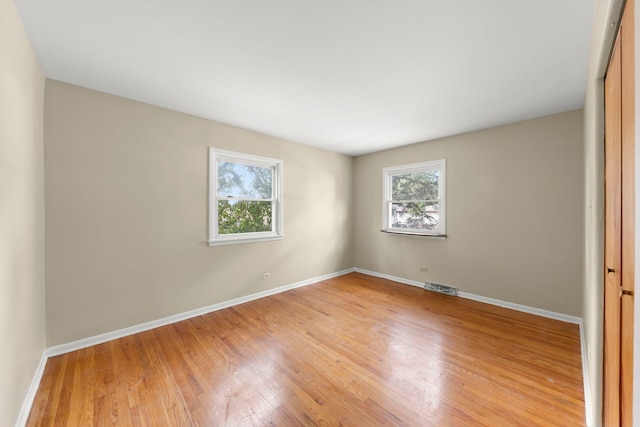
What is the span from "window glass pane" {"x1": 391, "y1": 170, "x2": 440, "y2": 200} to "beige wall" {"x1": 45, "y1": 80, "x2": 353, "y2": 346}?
95.4 inches

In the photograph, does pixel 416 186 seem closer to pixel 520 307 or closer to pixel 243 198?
pixel 520 307

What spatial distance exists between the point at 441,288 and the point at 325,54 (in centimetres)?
366

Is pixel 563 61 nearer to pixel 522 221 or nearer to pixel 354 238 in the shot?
pixel 522 221

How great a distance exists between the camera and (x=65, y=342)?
234cm

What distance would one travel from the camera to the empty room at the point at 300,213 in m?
1.50

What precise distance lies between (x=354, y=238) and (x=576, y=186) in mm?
3411

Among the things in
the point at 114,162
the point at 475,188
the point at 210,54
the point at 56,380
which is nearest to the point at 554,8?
the point at 210,54

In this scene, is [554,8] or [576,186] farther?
[576,186]

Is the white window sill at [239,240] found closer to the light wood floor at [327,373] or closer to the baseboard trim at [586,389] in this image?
the light wood floor at [327,373]

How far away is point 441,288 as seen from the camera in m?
3.98

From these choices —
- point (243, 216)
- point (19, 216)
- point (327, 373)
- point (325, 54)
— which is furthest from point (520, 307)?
point (19, 216)

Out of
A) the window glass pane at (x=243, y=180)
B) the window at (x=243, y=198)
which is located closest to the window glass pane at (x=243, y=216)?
the window at (x=243, y=198)

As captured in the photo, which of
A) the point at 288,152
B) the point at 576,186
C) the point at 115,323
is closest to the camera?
the point at 115,323

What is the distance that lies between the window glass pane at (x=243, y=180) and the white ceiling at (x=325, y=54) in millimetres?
770
